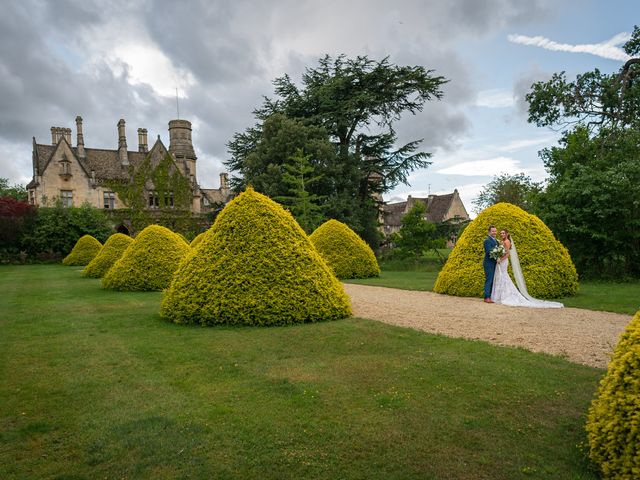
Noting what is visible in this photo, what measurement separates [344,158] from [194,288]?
26.3 m

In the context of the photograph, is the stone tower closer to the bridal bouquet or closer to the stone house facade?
the stone house facade

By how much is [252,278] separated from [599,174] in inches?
542

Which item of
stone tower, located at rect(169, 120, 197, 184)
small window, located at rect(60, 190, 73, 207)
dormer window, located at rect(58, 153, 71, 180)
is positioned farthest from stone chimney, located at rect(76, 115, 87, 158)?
stone tower, located at rect(169, 120, 197, 184)

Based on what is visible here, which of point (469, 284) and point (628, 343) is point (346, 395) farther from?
point (469, 284)

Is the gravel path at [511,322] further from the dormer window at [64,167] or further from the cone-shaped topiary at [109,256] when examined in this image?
the dormer window at [64,167]

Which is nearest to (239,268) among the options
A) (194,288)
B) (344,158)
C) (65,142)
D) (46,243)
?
(194,288)

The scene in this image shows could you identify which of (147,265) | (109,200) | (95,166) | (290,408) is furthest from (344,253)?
(95,166)

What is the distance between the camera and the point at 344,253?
2038 cm

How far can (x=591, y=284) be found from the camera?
16.6m

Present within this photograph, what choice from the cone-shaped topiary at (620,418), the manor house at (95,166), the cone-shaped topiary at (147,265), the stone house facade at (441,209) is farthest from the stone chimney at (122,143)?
the cone-shaped topiary at (620,418)

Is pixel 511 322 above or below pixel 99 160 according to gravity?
below

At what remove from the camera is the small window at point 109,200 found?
5181cm

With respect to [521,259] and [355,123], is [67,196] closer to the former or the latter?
[355,123]

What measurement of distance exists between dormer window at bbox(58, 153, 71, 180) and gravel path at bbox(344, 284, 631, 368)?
45880mm
